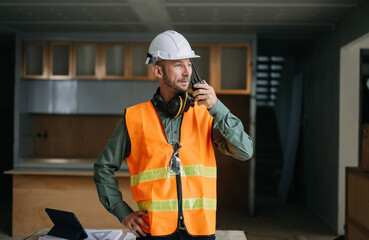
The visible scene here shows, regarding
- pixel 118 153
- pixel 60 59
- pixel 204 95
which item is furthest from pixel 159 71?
pixel 60 59

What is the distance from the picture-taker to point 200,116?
5.27 feet

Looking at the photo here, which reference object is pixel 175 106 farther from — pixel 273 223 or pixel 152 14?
pixel 273 223

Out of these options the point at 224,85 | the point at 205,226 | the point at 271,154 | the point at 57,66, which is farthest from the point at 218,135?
the point at 271,154

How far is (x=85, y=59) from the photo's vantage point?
5520mm

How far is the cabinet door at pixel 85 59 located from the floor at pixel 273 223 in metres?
2.35

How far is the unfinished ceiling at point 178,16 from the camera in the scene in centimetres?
408

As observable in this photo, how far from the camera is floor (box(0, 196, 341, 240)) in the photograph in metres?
4.62

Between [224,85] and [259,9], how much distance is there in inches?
56.8

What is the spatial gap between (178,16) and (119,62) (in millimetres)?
1329

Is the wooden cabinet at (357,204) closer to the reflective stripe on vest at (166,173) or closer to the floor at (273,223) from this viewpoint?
the floor at (273,223)

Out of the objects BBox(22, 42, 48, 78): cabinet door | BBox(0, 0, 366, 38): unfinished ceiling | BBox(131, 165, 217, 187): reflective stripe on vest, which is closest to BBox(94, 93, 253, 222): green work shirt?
BBox(131, 165, 217, 187): reflective stripe on vest

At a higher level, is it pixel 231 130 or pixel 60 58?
Answer: pixel 60 58

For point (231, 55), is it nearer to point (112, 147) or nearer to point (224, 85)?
point (224, 85)

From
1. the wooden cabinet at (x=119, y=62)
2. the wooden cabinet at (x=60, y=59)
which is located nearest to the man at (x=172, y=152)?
the wooden cabinet at (x=119, y=62)
